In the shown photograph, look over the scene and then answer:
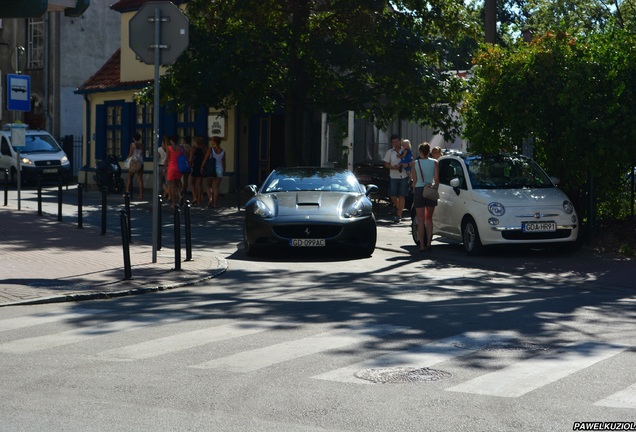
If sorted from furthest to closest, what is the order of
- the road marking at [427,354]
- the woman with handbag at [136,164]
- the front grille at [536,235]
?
the woman with handbag at [136,164], the front grille at [536,235], the road marking at [427,354]

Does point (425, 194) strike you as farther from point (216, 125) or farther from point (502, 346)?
point (216, 125)

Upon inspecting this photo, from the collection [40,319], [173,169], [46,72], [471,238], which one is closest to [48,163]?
[46,72]

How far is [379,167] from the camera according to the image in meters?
28.0

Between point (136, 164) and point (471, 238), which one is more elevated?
point (136, 164)

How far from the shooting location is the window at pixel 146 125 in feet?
130

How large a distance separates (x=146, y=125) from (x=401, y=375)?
32686 millimetres

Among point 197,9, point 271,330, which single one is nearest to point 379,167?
point 197,9

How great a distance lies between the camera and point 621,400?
7.05m

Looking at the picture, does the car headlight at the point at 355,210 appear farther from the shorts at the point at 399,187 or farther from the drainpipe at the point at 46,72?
the drainpipe at the point at 46,72

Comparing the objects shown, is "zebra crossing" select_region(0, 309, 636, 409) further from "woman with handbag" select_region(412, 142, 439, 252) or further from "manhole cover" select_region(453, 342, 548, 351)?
"woman with handbag" select_region(412, 142, 439, 252)

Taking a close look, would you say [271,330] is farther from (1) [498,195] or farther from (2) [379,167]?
(2) [379,167]

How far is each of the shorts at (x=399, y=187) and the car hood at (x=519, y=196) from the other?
22.6 ft

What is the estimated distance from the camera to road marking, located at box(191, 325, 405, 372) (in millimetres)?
8328

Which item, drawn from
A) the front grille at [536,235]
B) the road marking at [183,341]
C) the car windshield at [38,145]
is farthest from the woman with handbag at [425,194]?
the car windshield at [38,145]
